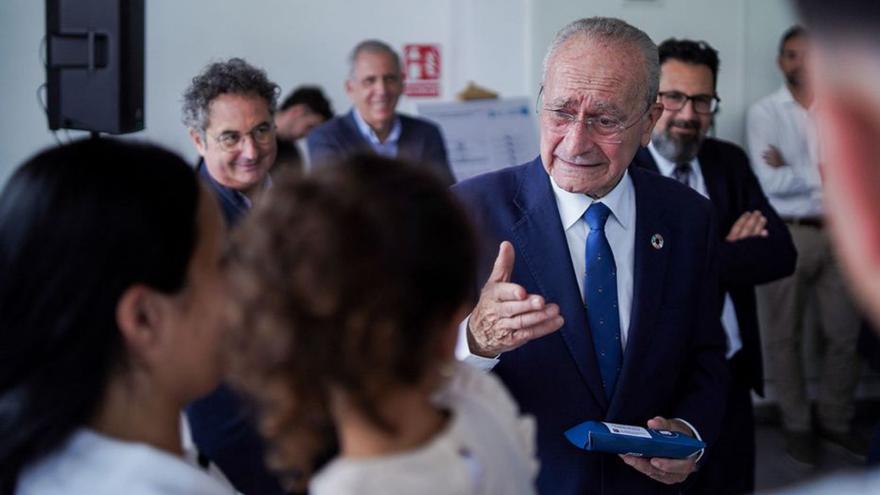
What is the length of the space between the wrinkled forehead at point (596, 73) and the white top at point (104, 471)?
1.25m

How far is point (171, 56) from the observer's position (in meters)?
5.62

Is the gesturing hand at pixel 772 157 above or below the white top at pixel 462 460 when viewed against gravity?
above

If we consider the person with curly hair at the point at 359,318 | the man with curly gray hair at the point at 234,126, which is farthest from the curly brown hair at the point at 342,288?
the man with curly gray hair at the point at 234,126

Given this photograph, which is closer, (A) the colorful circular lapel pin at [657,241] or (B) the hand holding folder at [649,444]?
(B) the hand holding folder at [649,444]

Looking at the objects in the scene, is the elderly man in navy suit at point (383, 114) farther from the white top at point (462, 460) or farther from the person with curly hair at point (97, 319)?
the white top at point (462, 460)

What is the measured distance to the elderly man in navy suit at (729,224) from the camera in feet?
9.32

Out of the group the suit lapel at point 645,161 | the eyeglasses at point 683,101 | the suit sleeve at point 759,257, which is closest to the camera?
the suit sleeve at point 759,257

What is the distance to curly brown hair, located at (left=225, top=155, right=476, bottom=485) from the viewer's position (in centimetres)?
84

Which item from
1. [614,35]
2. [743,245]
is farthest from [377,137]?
[614,35]

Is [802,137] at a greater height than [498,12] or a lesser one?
lesser

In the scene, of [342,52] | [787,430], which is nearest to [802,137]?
[787,430]

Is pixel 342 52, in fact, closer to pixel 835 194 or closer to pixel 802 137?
pixel 802 137

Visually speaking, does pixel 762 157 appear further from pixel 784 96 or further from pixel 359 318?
pixel 359 318

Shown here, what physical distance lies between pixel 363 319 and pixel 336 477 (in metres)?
0.15
